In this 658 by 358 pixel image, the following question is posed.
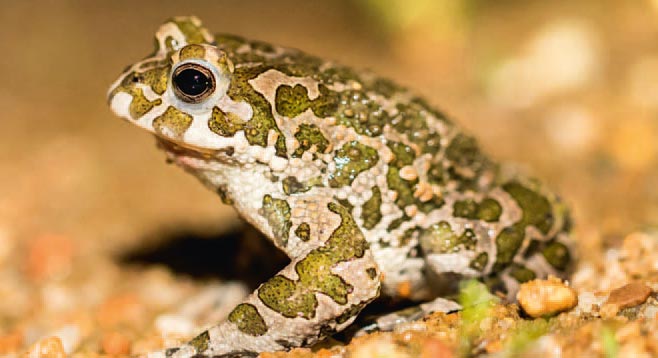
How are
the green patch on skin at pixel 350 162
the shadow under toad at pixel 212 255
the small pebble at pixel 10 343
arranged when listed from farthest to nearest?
the shadow under toad at pixel 212 255
the small pebble at pixel 10 343
the green patch on skin at pixel 350 162

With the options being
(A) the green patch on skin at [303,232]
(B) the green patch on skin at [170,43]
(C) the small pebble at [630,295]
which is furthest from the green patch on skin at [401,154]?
(B) the green patch on skin at [170,43]

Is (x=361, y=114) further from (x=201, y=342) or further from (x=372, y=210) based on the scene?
(x=201, y=342)

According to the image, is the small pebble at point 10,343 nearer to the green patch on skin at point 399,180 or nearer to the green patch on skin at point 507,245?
the green patch on skin at point 399,180

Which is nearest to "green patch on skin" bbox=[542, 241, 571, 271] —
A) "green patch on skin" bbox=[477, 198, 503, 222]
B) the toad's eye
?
"green patch on skin" bbox=[477, 198, 503, 222]

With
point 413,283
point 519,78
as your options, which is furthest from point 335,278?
point 519,78

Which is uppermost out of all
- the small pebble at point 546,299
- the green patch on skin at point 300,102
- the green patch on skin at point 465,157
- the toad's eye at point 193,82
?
the toad's eye at point 193,82

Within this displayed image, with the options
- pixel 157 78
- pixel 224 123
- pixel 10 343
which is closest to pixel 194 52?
pixel 157 78

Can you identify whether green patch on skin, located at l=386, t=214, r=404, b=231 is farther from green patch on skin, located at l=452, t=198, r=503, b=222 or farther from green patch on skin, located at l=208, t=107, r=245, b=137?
green patch on skin, located at l=208, t=107, r=245, b=137
